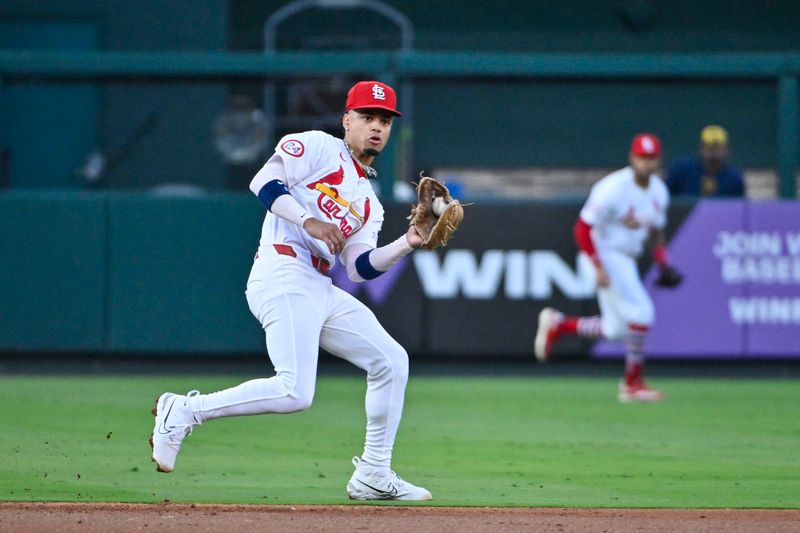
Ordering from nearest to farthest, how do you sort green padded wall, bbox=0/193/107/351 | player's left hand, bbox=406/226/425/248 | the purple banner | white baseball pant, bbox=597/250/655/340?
player's left hand, bbox=406/226/425/248
white baseball pant, bbox=597/250/655/340
green padded wall, bbox=0/193/107/351
the purple banner

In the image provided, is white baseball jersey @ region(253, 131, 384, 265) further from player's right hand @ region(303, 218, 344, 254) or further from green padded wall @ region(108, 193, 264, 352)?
green padded wall @ region(108, 193, 264, 352)

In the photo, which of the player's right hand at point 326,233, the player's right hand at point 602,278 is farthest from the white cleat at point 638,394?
the player's right hand at point 326,233

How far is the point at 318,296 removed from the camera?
6.45 m

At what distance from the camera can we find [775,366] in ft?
43.2

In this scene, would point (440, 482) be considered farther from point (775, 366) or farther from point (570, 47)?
point (570, 47)

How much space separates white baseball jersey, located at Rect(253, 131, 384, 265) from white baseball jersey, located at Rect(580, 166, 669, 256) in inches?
196

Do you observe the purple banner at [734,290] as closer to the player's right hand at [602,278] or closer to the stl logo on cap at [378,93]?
the player's right hand at [602,278]

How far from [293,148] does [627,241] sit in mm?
5520

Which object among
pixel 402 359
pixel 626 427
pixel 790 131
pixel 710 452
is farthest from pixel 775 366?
pixel 402 359

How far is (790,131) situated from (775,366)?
6.99 ft

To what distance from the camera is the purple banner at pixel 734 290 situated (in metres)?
12.9

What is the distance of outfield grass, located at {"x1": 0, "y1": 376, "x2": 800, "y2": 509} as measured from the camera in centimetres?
690

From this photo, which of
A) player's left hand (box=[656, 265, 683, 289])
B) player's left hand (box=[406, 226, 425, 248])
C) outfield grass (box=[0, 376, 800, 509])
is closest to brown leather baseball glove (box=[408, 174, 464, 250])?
player's left hand (box=[406, 226, 425, 248])

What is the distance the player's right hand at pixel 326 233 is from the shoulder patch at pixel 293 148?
0.41 m
